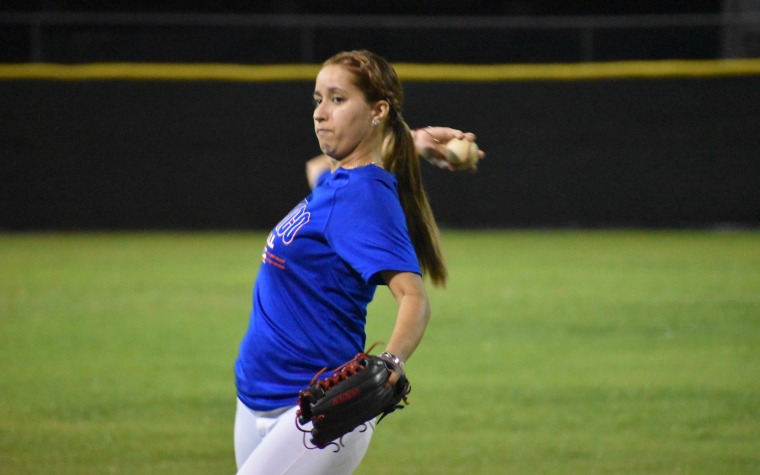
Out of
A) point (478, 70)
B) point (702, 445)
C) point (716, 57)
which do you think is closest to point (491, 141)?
point (478, 70)

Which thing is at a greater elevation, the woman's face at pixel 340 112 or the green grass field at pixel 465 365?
the woman's face at pixel 340 112

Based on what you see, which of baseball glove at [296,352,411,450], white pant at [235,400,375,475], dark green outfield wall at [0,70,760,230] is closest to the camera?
baseball glove at [296,352,411,450]

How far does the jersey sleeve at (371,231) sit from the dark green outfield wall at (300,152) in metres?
13.9

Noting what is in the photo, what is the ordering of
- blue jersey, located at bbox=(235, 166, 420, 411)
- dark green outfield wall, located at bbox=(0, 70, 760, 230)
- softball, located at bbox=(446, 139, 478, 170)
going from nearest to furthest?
blue jersey, located at bbox=(235, 166, 420, 411) → softball, located at bbox=(446, 139, 478, 170) → dark green outfield wall, located at bbox=(0, 70, 760, 230)

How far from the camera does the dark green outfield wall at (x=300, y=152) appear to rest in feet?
54.5

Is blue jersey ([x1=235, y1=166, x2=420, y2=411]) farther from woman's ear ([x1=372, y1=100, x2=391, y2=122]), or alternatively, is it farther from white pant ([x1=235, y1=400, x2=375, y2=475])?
woman's ear ([x1=372, y1=100, x2=391, y2=122])

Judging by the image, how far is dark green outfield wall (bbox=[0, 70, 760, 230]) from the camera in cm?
1661

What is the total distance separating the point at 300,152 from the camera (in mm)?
16859

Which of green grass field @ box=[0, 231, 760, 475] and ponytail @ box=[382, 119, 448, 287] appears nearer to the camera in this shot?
ponytail @ box=[382, 119, 448, 287]

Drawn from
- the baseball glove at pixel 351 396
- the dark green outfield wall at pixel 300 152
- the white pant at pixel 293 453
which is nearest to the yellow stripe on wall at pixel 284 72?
the dark green outfield wall at pixel 300 152

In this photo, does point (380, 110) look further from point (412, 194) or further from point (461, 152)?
point (461, 152)

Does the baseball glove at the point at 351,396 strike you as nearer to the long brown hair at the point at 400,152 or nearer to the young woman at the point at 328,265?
the young woman at the point at 328,265

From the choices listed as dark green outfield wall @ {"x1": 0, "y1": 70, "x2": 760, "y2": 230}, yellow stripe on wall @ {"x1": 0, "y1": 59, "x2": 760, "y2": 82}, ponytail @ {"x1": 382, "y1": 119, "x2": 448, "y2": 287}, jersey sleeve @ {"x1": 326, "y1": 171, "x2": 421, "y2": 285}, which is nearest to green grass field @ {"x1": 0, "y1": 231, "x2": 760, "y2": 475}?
ponytail @ {"x1": 382, "y1": 119, "x2": 448, "y2": 287}

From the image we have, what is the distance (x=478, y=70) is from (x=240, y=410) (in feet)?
46.6
